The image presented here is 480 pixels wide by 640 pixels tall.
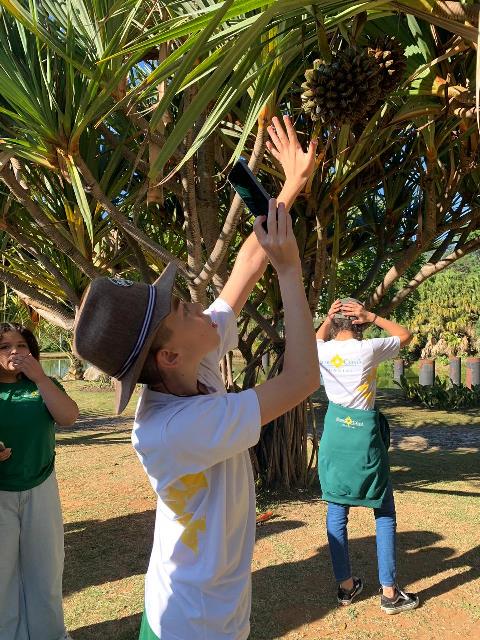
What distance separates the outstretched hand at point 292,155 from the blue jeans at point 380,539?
1.78m

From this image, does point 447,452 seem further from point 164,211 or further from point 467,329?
point 467,329

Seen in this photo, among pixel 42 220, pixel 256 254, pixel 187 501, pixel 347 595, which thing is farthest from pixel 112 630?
pixel 42 220

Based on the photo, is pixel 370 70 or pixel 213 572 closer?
pixel 213 572

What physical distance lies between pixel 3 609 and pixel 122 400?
1.57 metres

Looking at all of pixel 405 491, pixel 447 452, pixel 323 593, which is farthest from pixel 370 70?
pixel 447 452

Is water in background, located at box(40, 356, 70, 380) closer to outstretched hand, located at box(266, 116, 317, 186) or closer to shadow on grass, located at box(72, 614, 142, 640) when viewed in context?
shadow on grass, located at box(72, 614, 142, 640)

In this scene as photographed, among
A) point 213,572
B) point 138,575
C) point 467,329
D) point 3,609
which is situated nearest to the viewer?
point 213,572

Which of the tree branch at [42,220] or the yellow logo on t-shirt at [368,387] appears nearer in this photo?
the yellow logo on t-shirt at [368,387]

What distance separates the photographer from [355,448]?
2834 mm

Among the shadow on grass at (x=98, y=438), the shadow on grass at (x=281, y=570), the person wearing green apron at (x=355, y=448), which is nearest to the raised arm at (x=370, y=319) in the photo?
the person wearing green apron at (x=355, y=448)

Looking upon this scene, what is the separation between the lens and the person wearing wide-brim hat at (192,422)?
114 centimetres

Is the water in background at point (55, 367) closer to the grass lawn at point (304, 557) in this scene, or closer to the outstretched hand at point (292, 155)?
the grass lawn at point (304, 557)

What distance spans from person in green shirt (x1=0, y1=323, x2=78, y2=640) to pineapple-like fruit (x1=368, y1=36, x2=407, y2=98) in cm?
171

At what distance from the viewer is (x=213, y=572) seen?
3.92 feet
